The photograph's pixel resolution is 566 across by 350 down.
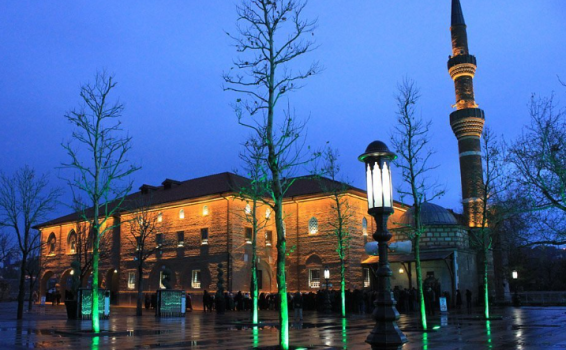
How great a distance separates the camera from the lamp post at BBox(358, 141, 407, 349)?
838 centimetres

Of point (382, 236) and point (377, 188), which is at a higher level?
point (377, 188)

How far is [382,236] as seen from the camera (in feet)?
28.7

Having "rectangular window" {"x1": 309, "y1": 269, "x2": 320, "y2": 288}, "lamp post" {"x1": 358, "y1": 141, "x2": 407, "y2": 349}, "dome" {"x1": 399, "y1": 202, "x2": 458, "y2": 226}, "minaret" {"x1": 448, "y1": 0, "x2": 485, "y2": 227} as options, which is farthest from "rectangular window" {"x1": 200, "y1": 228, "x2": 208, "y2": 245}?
"lamp post" {"x1": 358, "y1": 141, "x2": 407, "y2": 349}

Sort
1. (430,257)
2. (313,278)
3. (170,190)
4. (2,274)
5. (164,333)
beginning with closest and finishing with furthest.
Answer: (164,333) < (430,257) < (313,278) < (170,190) < (2,274)

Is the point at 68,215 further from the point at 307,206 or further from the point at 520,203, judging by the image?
the point at 520,203

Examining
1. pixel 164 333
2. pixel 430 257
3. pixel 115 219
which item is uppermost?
pixel 115 219

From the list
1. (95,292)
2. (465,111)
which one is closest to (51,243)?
(95,292)

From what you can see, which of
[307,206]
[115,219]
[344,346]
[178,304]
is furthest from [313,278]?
[344,346]

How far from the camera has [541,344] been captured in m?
13.7

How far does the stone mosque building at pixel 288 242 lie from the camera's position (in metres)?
39.3

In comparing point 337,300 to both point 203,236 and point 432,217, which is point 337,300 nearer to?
point 432,217

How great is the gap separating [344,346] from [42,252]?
49.8m

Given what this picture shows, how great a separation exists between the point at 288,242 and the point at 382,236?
34.8 metres

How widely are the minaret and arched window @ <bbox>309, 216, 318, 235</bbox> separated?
13488 mm
